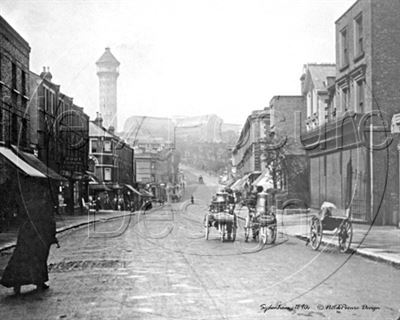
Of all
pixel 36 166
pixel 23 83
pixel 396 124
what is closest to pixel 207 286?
pixel 396 124

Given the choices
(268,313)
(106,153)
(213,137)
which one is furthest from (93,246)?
(106,153)

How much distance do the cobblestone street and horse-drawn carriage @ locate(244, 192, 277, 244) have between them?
87.7 inches

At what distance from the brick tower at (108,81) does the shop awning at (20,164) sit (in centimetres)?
1110

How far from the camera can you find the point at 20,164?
21.6 meters

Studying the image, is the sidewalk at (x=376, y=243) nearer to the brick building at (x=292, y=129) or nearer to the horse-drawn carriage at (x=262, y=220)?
the horse-drawn carriage at (x=262, y=220)

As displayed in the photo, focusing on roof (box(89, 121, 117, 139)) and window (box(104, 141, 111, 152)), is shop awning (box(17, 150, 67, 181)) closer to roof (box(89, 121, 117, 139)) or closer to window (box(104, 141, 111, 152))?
roof (box(89, 121, 117, 139))

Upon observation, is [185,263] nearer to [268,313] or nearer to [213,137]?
[213,137]

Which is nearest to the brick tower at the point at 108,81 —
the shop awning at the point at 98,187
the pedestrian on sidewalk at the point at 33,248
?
the pedestrian on sidewalk at the point at 33,248

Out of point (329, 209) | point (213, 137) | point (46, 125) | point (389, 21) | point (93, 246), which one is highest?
point (389, 21)

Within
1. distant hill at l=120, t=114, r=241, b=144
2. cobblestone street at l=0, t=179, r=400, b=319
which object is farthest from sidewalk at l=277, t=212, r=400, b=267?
distant hill at l=120, t=114, r=241, b=144

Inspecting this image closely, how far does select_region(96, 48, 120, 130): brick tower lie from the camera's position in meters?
9.61

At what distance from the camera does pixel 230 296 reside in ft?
25.5

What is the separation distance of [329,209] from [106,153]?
5448cm

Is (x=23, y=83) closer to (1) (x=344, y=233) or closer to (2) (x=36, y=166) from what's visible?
(2) (x=36, y=166)
